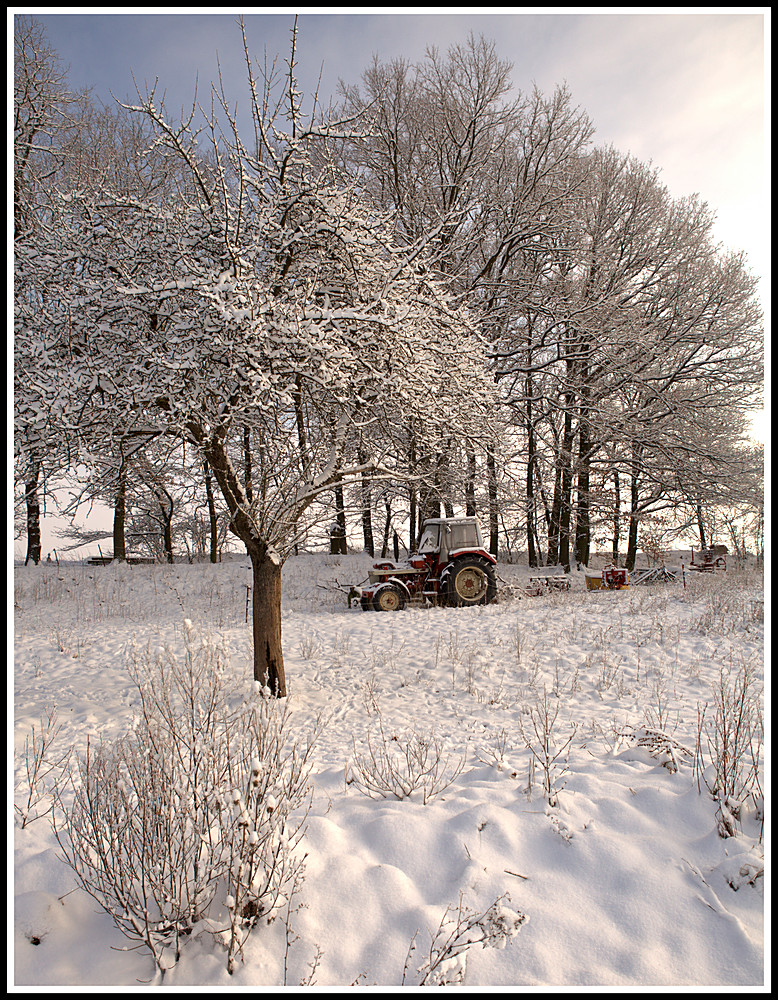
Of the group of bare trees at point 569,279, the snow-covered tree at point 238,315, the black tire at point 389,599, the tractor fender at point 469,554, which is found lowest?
the black tire at point 389,599

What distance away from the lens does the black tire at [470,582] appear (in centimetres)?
1158

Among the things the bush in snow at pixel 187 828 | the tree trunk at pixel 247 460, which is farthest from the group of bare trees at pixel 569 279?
the bush in snow at pixel 187 828

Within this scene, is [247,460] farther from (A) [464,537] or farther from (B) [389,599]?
(A) [464,537]

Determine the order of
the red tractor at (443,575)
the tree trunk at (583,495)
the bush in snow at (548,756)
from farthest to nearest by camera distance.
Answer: the tree trunk at (583,495), the red tractor at (443,575), the bush in snow at (548,756)

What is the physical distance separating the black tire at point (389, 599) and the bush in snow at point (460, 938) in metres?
9.19

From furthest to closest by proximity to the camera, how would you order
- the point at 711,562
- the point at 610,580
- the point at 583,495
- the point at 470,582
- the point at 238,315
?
the point at 711,562, the point at 583,495, the point at 610,580, the point at 470,582, the point at 238,315

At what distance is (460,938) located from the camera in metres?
2.03

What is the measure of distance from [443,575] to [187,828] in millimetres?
9731

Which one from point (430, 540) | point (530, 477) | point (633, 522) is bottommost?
point (430, 540)

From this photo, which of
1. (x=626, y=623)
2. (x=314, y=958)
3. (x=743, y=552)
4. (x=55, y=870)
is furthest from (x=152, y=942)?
(x=743, y=552)

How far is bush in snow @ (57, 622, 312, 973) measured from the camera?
Answer: 1959mm

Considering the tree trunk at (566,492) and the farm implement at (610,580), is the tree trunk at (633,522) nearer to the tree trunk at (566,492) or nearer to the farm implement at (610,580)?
the tree trunk at (566,492)

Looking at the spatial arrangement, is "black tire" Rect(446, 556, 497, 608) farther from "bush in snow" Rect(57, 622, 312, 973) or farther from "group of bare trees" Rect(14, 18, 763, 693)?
"bush in snow" Rect(57, 622, 312, 973)

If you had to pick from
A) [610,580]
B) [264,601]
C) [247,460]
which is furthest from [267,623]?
[610,580]
